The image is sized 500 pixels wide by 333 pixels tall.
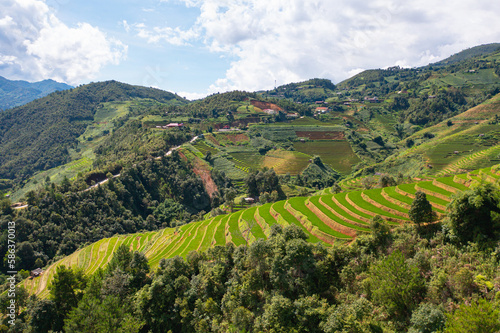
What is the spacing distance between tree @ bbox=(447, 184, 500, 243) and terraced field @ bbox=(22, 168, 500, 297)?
1000cm

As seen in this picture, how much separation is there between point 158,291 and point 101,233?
273 ft

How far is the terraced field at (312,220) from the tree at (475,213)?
32.8 feet

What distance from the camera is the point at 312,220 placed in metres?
54.6

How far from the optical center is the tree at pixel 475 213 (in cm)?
2830

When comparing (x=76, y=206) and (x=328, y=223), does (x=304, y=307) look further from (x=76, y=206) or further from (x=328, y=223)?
(x=76, y=206)

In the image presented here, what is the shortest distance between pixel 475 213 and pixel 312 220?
29.1 meters

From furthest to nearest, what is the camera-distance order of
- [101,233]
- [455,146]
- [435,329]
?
[455,146] → [101,233] → [435,329]

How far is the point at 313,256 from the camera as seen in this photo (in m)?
36.9

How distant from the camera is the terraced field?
46.6 metres

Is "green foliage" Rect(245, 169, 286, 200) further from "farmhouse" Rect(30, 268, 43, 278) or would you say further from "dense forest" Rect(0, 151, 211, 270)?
"farmhouse" Rect(30, 268, 43, 278)

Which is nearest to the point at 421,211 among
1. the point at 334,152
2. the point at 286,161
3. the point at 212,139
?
the point at 286,161

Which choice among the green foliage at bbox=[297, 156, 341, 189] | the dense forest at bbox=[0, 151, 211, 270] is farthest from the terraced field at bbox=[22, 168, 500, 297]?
the green foliage at bbox=[297, 156, 341, 189]

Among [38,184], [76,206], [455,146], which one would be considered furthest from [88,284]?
[38,184]

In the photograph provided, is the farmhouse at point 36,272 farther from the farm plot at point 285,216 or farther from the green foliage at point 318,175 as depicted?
the green foliage at point 318,175
